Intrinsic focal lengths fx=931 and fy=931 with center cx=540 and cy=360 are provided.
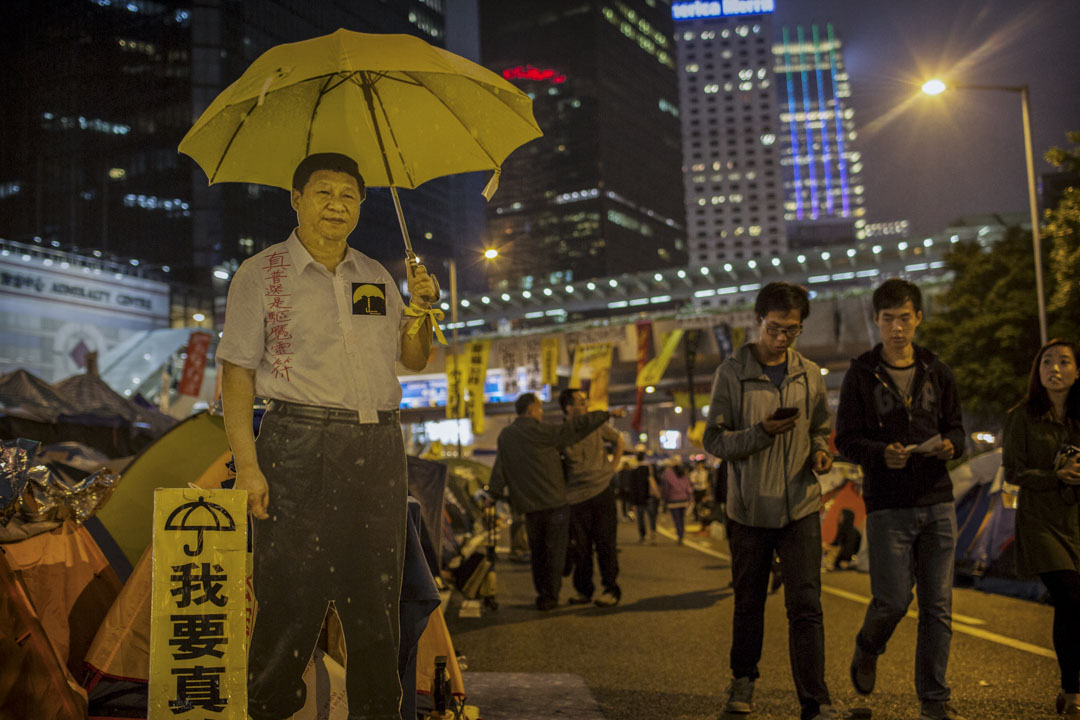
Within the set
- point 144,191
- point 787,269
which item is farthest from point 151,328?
point 787,269

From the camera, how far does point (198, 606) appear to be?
8.09 feet

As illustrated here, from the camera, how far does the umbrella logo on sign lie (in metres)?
2.47

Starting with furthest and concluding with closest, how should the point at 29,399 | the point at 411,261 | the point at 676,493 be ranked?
the point at 676,493
the point at 29,399
the point at 411,261

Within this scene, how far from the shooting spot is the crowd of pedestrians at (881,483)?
4098mm

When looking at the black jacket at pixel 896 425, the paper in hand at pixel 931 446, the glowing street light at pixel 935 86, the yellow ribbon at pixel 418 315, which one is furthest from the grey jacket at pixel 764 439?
the glowing street light at pixel 935 86

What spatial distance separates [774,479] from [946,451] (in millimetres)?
761

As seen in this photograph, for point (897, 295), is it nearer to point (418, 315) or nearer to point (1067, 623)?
point (1067, 623)

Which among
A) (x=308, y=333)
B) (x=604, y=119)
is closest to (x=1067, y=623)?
(x=308, y=333)

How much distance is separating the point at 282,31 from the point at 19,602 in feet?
17.7

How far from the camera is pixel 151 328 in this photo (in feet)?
182

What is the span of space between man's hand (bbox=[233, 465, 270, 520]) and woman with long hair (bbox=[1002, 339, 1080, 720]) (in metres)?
3.50

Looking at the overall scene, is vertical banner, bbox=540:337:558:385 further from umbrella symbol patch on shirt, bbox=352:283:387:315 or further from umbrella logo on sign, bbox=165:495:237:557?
umbrella logo on sign, bbox=165:495:237:557

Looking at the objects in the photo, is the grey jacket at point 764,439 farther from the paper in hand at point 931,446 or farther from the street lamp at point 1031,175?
the street lamp at point 1031,175

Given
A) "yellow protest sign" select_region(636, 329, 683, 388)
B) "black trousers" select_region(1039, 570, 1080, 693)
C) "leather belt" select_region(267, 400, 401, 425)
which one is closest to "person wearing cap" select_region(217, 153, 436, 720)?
"leather belt" select_region(267, 400, 401, 425)
